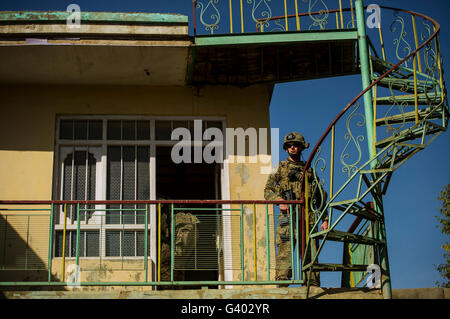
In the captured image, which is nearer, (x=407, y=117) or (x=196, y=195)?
(x=407, y=117)

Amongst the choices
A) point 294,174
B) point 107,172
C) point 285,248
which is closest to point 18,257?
point 107,172

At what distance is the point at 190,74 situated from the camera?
1159 cm

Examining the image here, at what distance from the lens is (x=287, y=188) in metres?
10.6

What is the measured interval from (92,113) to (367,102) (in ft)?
13.4

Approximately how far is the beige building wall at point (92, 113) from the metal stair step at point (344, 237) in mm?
1831

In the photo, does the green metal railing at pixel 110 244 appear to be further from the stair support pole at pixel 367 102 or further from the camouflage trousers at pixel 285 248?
the stair support pole at pixel 367 102

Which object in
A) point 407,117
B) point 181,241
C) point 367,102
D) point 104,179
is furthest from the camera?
point 104,179

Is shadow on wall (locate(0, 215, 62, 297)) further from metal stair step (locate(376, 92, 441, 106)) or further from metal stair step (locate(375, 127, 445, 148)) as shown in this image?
metal stair step (locate(376, 92, 441, 106))

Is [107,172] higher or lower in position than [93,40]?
lower

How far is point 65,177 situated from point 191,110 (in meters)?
2.12

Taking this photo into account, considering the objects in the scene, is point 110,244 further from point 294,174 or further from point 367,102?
point 367,102

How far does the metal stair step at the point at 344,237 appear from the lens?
9242mm

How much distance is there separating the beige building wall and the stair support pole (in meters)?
1.67
